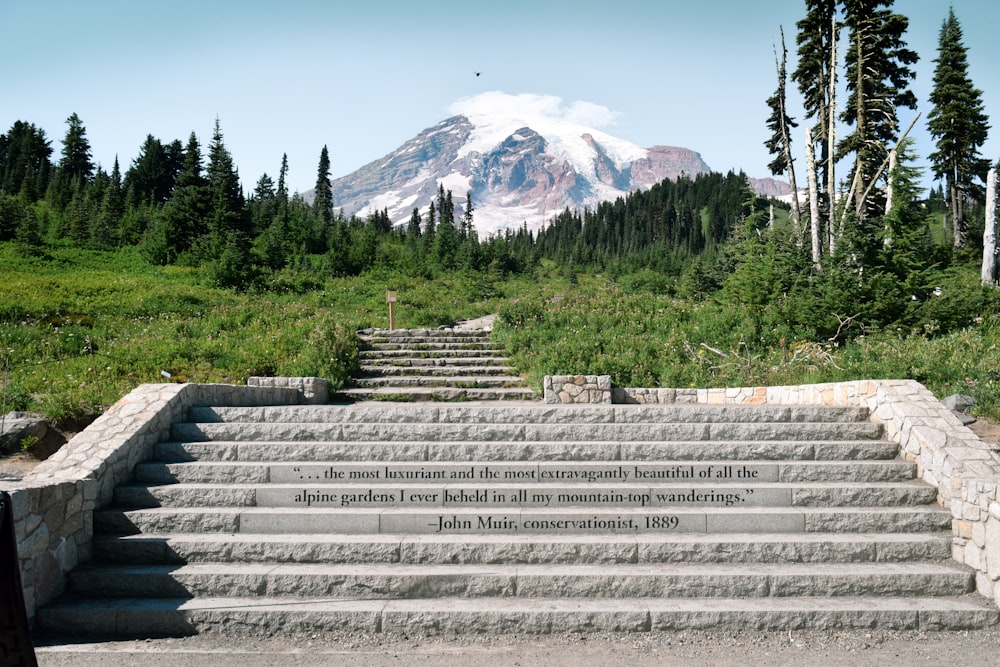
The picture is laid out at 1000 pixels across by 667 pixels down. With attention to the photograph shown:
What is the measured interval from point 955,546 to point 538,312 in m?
13.5

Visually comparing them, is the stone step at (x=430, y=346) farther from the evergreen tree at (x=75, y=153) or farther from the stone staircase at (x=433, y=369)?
the evergreen tree at (x=75, y=153)

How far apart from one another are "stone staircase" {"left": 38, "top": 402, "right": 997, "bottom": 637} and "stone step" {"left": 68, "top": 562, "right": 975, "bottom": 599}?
0.02m

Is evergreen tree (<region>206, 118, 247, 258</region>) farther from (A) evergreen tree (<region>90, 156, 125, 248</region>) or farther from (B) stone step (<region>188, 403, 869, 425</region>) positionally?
(B) stone step (<region>188, 403, 869, 425</region>)

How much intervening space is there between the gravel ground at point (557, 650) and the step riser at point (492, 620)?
0.25ft

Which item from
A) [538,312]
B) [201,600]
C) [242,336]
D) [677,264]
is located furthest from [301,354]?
[677,264]

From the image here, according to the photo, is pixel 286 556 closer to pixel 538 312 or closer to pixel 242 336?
pixel 242 336

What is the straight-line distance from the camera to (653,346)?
1484cm

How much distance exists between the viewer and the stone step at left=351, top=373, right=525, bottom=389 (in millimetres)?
13602

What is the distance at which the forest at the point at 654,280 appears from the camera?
1311cm

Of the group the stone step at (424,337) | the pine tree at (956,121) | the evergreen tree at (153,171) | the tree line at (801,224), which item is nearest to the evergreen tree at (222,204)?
the tree line at (801,224)

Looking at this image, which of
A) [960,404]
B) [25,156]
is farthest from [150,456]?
[25,156]

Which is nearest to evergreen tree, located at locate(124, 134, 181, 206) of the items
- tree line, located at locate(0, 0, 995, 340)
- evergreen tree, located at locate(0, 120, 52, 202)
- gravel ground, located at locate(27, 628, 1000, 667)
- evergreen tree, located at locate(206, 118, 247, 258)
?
tree line, located at locate(0, 0, 995, 340)

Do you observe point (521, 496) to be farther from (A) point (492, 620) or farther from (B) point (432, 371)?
(B) point (432, 371)

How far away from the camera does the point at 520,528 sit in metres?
6.29
